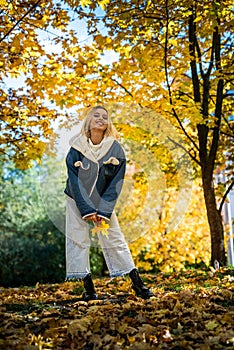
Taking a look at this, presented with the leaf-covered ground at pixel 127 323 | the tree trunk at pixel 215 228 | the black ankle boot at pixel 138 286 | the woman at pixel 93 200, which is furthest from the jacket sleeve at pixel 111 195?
the tree trunk at pixel 215 228

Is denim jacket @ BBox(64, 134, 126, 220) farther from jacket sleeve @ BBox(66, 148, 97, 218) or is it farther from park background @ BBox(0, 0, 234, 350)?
park background @ BBox(0, 0, 234, 350)

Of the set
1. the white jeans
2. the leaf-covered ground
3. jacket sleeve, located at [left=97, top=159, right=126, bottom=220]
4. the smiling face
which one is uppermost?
the smiling face

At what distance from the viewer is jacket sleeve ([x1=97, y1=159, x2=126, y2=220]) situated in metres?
3.69

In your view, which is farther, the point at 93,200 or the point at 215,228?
the point at 215,228

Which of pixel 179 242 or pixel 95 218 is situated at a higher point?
pixel 95 218

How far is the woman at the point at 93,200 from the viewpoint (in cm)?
381

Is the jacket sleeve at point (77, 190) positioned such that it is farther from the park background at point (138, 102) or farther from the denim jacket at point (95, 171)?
the park background at point (138, 102)

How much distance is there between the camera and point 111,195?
378 cm

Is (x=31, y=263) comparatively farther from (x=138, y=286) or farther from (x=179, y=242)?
(x=138, y=286)

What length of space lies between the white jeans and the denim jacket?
16cm

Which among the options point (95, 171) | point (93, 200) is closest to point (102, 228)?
point (93, 200)

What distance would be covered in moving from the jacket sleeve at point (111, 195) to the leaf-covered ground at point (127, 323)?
703 mm

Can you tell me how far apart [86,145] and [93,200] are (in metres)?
0.48

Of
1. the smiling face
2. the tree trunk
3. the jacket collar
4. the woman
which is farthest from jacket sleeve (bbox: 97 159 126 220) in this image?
the tree trunk
